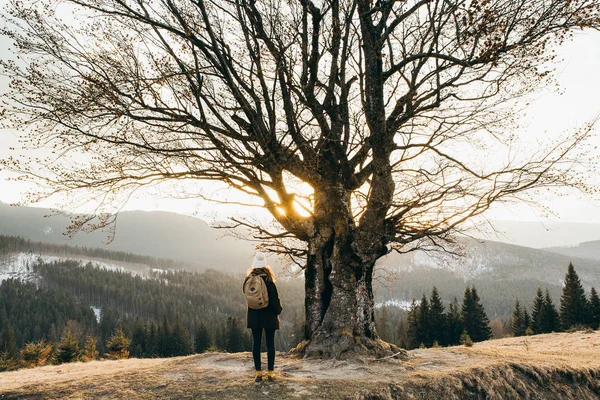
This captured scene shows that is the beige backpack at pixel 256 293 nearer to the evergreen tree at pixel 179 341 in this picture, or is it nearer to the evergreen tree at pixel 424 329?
the evergreen tree at pixel 424 329

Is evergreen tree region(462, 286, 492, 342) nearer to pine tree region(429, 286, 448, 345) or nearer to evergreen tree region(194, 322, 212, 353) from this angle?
pine tree region(429, 286, 448, 345)

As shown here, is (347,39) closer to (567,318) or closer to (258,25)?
(258,25)

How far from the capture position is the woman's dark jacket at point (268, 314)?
6.53 meters

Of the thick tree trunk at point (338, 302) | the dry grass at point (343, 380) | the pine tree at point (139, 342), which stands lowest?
the pine tree at point (139, 342)

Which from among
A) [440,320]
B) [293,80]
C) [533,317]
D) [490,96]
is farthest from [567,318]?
[293,80]

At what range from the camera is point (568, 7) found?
7.39 metres

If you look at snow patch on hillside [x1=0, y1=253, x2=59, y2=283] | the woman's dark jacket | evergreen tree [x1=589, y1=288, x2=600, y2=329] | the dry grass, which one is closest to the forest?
evergreen tree [x1=589, y1=288, x2=600, y2=329]

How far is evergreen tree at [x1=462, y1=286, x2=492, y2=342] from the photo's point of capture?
149 feet

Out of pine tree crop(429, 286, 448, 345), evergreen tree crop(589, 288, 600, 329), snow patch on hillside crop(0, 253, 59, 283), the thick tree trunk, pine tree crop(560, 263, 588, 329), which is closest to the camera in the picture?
the thick tree trunk

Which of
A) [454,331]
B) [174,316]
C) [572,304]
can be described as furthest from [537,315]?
[174,316]

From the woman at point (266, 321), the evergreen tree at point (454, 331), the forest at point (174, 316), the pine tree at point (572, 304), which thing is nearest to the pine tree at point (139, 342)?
the forest at point (174, 316)

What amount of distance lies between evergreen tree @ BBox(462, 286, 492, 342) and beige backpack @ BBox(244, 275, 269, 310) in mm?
46778

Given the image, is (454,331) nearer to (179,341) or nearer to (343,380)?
(179,341)

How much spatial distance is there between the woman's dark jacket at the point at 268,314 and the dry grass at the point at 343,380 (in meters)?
0.98
